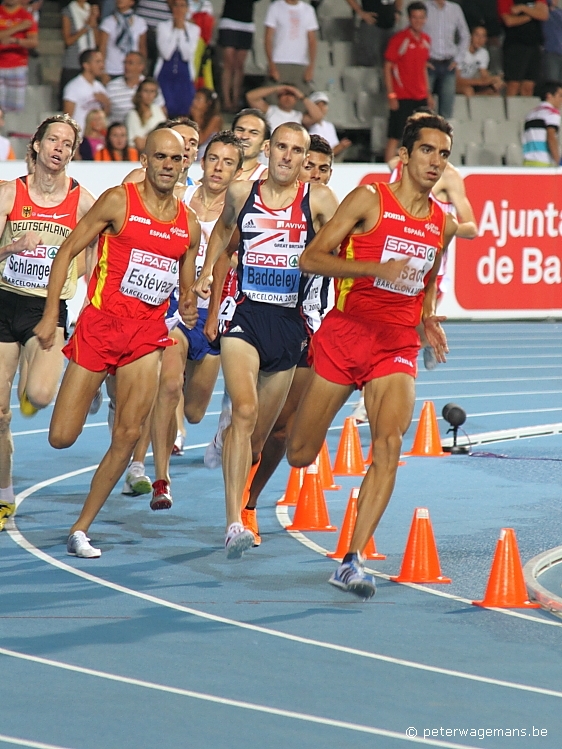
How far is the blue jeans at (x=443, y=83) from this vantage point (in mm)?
20406

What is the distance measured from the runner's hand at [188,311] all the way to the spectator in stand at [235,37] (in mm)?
12012

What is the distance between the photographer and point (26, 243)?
7430mm

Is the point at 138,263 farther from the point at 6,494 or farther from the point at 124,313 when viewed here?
the point at 6,494

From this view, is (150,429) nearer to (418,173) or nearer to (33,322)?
(33,322)

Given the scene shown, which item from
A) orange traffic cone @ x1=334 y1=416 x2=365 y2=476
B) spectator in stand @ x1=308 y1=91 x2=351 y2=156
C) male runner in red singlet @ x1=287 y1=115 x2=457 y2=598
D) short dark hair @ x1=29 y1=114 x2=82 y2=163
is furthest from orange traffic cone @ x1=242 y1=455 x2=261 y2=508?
spectator in stand @ x1=308 y1=91 x2=351 y2=156

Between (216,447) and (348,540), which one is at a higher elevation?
(216,447)

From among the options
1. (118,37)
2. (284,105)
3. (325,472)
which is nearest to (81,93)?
(118,37)

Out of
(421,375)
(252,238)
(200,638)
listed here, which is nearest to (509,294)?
(421,375)

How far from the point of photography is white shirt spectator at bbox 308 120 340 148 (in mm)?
19047

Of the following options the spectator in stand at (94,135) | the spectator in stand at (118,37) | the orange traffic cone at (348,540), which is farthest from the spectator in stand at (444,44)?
the orange traffic cone at (348,540)

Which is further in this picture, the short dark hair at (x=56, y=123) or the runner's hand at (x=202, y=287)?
the short dark hair at (x=56, y=123)

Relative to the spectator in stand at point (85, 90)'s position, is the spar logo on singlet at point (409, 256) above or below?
below

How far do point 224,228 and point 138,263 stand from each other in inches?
27.6

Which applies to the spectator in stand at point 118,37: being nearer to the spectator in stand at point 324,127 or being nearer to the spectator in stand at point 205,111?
the spectator in stand at point 205,111
